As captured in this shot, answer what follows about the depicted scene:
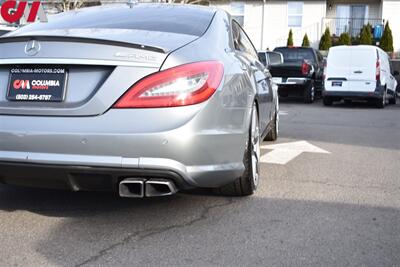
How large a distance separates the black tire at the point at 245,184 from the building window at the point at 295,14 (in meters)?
24.0

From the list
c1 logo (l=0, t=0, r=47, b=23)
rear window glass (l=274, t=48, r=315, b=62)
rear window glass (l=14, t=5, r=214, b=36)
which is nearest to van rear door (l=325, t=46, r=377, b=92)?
rear window glass (l=274, t=48, r=315, b=62)

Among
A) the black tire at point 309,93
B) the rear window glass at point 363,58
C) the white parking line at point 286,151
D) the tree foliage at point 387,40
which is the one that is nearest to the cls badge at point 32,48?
the white parking line at point 286,151

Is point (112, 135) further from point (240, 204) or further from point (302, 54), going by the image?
point (302, 54)

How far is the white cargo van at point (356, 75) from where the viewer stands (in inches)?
583

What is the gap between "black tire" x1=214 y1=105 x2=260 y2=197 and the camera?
4430mm

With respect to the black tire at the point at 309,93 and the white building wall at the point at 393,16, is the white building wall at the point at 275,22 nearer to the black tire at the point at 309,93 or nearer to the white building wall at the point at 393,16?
the white building wall at the point at 393,16

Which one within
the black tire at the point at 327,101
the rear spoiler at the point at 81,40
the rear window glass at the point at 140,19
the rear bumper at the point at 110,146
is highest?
the rear window glass at the point at 140,19

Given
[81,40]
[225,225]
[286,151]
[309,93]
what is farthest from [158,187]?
[309,93]

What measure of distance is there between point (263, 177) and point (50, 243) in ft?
8.23

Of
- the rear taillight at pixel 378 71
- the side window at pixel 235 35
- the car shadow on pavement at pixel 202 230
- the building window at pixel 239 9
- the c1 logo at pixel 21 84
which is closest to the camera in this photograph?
the car shadow on pavement at pixel 202 230

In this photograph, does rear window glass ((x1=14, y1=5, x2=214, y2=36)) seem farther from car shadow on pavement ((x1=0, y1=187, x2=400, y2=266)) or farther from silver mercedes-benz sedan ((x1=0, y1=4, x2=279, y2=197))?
car shadow on pavement ((x1=0, y1=187, x2=400, y2=266))

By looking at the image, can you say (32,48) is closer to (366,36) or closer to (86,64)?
(86,64)

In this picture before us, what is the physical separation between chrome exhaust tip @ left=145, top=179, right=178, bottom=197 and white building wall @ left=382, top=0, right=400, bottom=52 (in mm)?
24849

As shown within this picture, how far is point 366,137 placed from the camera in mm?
8656
